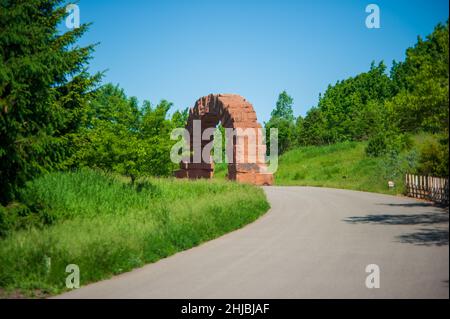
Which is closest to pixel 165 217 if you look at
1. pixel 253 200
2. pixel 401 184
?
pixel 253 200

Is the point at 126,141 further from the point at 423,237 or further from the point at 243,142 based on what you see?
Answer: the point at 423,237

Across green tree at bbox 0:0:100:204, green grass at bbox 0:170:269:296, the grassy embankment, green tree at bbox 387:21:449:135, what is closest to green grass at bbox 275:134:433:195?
the grassy embankment

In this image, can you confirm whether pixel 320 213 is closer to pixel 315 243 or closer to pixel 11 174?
pixel 315 243

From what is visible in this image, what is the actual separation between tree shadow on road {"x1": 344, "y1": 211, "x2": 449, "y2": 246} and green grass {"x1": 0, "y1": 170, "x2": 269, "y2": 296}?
359cm

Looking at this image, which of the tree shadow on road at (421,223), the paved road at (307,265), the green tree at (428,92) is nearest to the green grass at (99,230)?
the paved road at (307,265)

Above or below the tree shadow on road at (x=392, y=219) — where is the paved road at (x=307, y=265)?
below

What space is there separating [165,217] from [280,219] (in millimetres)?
3760

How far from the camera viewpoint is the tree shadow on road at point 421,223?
5.63 metres

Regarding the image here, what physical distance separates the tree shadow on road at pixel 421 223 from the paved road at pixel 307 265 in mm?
20

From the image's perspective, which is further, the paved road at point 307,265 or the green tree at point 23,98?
the green tree at point 23,98

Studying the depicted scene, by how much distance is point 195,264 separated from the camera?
7.89 meters

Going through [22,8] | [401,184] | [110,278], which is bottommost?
[110,278]

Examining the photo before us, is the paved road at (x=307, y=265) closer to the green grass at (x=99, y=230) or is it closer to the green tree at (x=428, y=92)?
the green grass at (x=99, y=230)

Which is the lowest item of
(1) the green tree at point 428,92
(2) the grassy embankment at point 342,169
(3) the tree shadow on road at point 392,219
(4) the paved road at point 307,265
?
(4) the paved road at point 307,265
